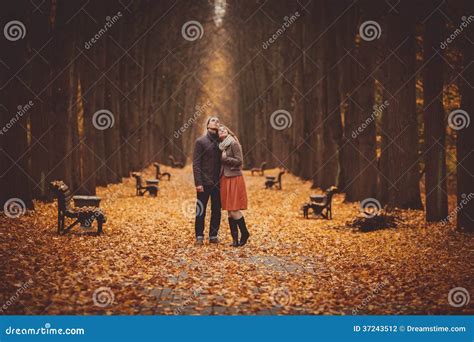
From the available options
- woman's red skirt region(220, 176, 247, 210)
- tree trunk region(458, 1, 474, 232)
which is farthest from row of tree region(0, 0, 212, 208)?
tree trunk region(458, 1, 474, 232)

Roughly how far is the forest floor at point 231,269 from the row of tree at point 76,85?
9.92 feet

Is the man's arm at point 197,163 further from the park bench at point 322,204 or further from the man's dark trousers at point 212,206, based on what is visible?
the park bench at point 322,204

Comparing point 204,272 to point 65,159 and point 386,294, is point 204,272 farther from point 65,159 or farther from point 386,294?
point 65,159

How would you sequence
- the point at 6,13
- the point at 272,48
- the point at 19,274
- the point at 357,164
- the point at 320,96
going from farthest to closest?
the point at 272,48 → the point at 320,96 → the point at 357,164 → the point at 6,13 → the point at 19,274

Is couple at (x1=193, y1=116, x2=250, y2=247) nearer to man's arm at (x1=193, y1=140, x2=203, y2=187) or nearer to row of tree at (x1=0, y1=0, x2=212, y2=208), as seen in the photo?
man's arm at (x1=193, y1=140, x2=203, y2=187)

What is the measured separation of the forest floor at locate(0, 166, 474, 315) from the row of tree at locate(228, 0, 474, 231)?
164 centimetres

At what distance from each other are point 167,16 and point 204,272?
25.0 metres

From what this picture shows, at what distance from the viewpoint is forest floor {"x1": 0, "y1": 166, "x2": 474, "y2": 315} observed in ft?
23.8

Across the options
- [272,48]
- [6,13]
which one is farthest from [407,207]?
[272,48]

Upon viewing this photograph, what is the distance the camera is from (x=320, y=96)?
25969 millimetres

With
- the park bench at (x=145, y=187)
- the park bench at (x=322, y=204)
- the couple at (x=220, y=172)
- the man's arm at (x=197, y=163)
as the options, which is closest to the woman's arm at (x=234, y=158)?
the couple at (x=220, y=172)

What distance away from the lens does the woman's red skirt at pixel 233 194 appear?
1137 cm

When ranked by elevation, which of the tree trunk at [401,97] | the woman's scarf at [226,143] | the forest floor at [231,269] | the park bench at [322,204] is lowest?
the forest floor at [231,269]

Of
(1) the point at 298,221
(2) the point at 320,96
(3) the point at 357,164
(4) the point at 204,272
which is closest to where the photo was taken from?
(4) the point at 204,272
